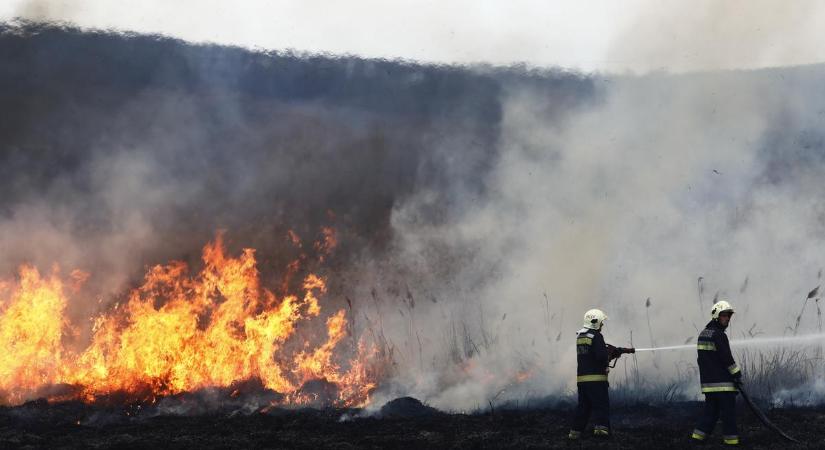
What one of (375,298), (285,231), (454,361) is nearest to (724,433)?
(454,361)

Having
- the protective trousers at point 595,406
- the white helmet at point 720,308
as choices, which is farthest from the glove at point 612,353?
the white helmet at point 720,308

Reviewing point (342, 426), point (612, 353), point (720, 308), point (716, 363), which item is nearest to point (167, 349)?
point (342, 426)

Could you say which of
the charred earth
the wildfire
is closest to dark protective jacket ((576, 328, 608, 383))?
the charred earth

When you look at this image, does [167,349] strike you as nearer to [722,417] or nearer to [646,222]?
[722,417]

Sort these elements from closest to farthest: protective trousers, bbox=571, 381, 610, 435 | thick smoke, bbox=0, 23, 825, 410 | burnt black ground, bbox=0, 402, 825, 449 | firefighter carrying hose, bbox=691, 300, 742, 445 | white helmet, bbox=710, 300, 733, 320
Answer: firefighter carrying hose, bbox=691, 300, 742, 445 < white helmet, bbox=710, 300, 733, 320 < protective trousers, bbox=571, 381, 610, 435 < burnt black ground, bbox=0, 402, 825, 449 < thick smoke, bbox=0, 23, 825, 410

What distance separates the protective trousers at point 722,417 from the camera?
422 inches

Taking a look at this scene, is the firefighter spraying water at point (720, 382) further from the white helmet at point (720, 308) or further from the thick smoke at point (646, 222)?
the thick smoke at point (646, 222)

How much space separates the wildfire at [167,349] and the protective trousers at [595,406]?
16.8 feet

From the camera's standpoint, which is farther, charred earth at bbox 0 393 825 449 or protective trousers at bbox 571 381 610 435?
charred earth at bbox 0 393 825 449

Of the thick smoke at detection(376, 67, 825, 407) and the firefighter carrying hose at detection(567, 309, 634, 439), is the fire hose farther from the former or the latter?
the thick smoke at detection(376, 67, 825, 407)

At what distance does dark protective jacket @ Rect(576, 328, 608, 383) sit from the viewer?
1134cm

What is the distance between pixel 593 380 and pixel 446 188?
1043 cm

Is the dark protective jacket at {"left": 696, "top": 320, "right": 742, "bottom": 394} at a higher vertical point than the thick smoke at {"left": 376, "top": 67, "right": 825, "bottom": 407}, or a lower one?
lower

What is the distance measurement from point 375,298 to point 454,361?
322 centimetres
